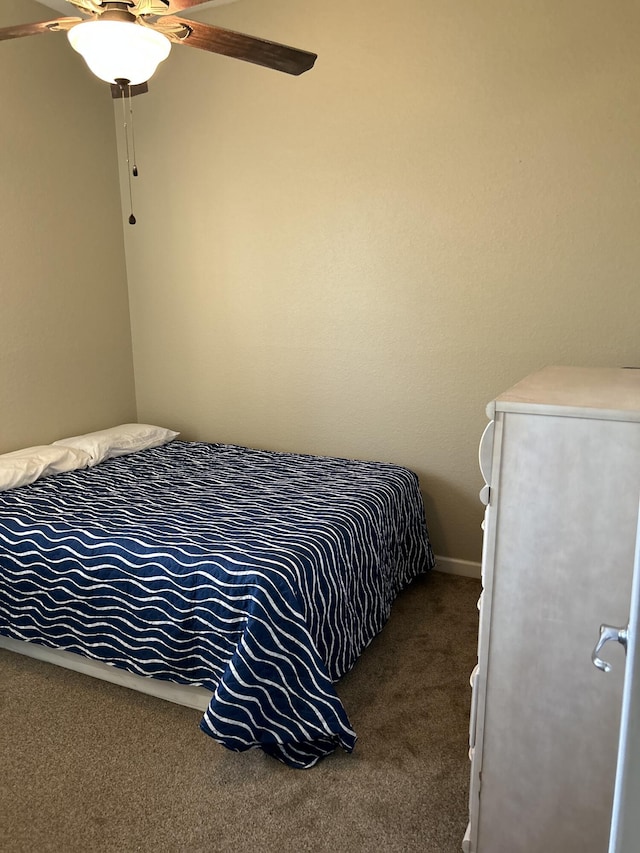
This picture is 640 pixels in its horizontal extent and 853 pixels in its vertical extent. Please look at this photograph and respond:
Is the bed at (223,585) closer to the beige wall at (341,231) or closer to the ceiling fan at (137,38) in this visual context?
the beige wall at (341,231)

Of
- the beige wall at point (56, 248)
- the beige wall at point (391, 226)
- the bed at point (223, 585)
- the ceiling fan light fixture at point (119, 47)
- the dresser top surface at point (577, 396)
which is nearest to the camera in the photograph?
the dresser top surface at point (577, 396)

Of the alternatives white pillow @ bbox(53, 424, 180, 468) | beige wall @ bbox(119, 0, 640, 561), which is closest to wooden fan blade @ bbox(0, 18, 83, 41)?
beige wall @ bbox(119, 0, 640, 561)

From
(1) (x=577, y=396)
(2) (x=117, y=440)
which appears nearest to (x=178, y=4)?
(1) (x=577, y=396)

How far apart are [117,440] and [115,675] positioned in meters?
1.43

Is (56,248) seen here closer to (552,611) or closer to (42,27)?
(42,27)

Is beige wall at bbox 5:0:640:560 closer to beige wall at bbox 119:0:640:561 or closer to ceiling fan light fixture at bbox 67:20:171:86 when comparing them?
beige wall at bbox 119:0:640:561

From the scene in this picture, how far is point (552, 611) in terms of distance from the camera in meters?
1.39

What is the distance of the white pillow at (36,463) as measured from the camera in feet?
9.40

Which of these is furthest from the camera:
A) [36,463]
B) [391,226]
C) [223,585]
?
[391,226]

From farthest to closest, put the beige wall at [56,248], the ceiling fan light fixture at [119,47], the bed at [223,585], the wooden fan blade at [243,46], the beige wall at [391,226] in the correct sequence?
the beige wall at [56,248] < the beige wall at [391,226] < the bed at [223,585] < the wooden fan blade at [243,46] < the ceiling fan light fixture at [119,47]

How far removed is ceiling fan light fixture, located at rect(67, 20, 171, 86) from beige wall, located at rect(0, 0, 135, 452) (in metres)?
1.78

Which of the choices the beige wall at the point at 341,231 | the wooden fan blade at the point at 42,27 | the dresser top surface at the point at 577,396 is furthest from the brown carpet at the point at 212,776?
the wooden fan blade at the point at 42,27

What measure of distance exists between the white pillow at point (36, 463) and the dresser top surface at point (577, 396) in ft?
7.33

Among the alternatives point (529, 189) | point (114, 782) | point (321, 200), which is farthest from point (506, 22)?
point (114, 782)
